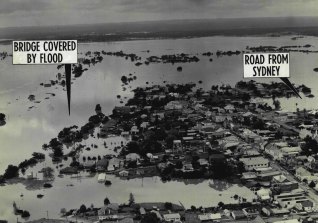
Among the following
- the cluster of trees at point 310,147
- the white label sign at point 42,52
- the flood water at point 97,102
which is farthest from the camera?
the cluster of trees at point 310,147

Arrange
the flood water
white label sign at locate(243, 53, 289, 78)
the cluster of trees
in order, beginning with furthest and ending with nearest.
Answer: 1. the cluster of trees
2. the flood water
3. white label sign at locate(243, 53, 289, 78)

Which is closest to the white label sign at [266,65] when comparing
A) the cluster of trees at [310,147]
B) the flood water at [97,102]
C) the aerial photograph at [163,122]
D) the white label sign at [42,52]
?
the aerial photograph at [163,122]

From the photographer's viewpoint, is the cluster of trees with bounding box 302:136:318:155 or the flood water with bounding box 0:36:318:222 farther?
the cluster of trees with bounding box 302:136:318:155

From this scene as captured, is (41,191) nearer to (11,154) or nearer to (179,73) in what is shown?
(11,154)

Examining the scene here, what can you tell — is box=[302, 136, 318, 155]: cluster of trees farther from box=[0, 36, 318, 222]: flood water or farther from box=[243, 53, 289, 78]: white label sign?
box=[243, 53, 289, 78]: white label sign

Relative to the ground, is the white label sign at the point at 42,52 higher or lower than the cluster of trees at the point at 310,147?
higher

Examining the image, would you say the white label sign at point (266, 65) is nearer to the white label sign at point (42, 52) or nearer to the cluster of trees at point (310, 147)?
the white label sign at point (42, 52)

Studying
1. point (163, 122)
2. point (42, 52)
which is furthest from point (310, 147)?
point (42, 52)

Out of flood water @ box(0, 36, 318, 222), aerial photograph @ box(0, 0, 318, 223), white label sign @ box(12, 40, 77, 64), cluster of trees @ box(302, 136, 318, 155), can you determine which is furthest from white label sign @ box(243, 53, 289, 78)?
cluster of trees @ box(302, 136, 318, 155)
